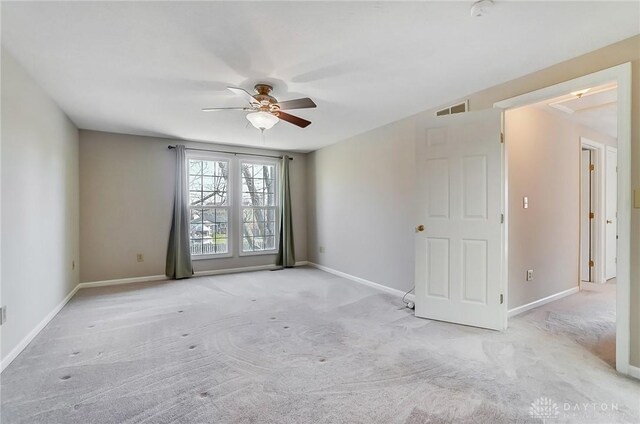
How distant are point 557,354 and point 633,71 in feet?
6.93

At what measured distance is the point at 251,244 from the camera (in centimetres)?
574

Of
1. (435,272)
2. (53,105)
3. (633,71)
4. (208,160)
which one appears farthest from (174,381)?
(208,160)

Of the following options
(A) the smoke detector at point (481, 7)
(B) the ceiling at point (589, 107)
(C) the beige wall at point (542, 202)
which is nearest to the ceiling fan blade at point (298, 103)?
(A) the smoke detector at point (481, 7)

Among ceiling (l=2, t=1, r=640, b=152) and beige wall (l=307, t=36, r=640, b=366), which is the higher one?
ceiling (l=2, t=1, r=640, b=152)

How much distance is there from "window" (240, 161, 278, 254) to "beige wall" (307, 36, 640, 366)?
0.78 m

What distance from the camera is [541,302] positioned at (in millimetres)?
3463

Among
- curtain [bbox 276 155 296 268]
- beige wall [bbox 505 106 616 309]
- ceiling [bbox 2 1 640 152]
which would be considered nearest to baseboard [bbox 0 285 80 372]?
ceiling [bbox 2 1 640 152]

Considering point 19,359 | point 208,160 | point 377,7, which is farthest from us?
point 208,160

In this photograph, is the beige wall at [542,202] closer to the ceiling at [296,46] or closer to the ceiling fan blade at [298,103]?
the ceiling at [296,46]

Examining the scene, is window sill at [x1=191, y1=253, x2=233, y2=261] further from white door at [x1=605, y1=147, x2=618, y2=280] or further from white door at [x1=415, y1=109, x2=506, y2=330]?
white door at [x1=605, y1=147, x2=618, y2=280]

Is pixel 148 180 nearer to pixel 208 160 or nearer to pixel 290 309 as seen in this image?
pixel 208 160

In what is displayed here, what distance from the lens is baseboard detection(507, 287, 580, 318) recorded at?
3155mm

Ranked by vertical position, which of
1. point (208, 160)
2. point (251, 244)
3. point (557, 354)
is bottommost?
point (557, 354)

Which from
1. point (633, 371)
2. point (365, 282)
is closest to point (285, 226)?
A: point (365, 282)
